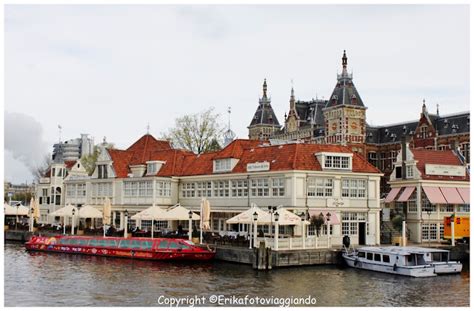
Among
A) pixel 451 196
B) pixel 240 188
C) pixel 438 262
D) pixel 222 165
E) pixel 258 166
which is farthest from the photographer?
pixel 451 196

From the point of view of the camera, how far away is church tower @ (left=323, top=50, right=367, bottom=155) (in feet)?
308

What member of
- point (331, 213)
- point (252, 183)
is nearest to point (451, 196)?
point (331, 213)

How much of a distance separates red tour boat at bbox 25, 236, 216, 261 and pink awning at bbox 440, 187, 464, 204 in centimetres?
2272

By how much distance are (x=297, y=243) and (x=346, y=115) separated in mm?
51972

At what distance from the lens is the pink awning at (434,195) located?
2231 inches

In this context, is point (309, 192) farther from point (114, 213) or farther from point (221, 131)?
point (221, 131)

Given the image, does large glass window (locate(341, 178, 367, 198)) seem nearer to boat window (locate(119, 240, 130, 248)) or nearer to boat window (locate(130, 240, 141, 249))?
boat window (locate(130, 240, 141, 249))

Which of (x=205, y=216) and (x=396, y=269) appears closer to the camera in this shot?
(x=396, y=269)

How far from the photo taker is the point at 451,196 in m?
57.8

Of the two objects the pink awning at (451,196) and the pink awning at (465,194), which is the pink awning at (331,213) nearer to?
the pink awning at (451,196)

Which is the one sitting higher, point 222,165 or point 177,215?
point 222,165

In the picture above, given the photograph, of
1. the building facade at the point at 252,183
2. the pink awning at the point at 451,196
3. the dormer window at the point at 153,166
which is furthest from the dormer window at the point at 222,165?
the pink awning at the point at 451,196

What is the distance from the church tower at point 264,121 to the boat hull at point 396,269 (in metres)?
80.3

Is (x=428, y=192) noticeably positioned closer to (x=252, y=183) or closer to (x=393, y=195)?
(x=393, y=195)
